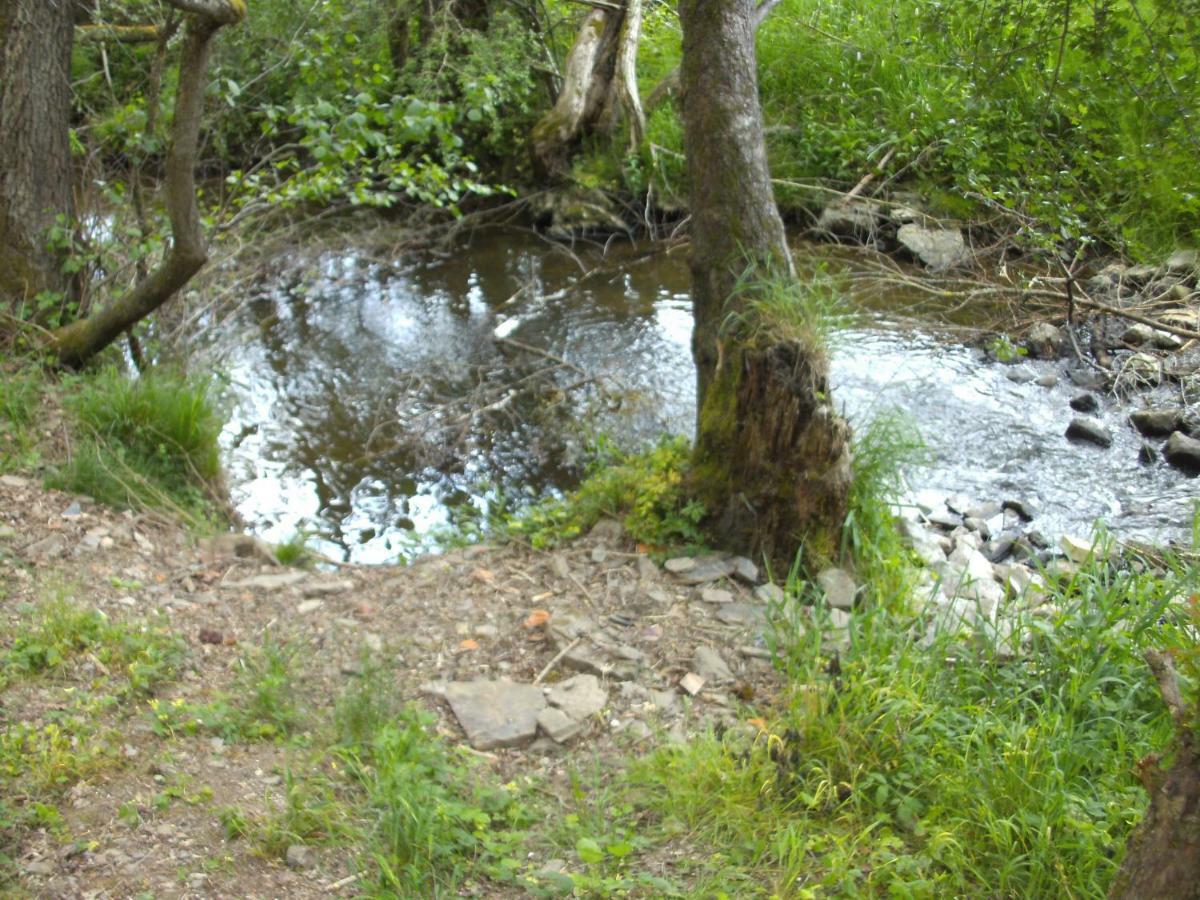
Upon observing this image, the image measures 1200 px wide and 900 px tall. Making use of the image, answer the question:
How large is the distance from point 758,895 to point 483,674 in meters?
1.48

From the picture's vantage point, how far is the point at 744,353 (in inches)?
176

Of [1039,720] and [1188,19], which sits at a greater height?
[1188,19]

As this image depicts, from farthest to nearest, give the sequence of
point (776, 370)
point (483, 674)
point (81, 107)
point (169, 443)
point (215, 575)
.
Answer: point (81, 107)
point (169, 443)
point (215, 575)
point (776, 370)
point (483, 674)

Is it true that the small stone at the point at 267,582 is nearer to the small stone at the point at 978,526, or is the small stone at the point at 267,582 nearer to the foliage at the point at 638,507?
the foliage at the point at 638,507

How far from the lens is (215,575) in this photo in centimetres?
472

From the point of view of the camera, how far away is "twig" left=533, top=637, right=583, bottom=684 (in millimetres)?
3920

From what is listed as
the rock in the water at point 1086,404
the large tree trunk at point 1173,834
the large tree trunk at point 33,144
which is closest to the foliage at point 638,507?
the large tree trunk at point 1173,834

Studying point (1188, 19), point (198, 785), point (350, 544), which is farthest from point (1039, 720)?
point (350, 544)

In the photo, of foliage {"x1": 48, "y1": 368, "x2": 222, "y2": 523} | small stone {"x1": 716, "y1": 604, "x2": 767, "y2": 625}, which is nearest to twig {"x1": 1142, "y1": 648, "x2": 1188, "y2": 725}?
small stone {"x1": 716, "y1": 604, "x2": 767, "y2": 625}

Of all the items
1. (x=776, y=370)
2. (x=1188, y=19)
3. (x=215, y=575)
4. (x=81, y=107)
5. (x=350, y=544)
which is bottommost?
(x=350, y=544)

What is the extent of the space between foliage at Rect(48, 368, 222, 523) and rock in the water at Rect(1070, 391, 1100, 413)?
216 inches

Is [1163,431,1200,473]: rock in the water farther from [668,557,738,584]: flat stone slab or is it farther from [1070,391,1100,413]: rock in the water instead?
[668,557,738,584]: flat stone slab

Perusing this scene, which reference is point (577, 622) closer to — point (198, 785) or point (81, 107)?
point (198, 785)

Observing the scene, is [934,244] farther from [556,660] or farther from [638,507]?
[556,660]
